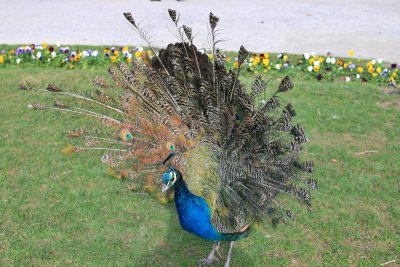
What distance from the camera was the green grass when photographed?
469 centimetres

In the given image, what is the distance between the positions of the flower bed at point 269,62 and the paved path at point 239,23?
644 mm

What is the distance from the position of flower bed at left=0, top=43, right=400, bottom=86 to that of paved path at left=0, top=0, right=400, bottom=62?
0.64 metres

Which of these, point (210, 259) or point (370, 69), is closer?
point (210, 259)

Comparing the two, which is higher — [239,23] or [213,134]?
[213,134]

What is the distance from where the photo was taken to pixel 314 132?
6.77m

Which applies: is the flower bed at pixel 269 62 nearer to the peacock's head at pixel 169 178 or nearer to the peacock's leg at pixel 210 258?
the peacock's leg at pixel 210 258

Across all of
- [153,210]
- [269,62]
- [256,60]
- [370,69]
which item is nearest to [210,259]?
[153,210]

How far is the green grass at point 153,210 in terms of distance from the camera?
15.4 ft

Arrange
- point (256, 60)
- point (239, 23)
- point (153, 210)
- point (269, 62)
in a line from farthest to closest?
point (239, 23), point (269, 62), point (256, 60), point (153, 210)

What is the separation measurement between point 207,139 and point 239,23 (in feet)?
23.3

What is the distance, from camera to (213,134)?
169 inches

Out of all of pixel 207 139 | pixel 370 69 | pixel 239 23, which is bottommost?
pixel 239 23

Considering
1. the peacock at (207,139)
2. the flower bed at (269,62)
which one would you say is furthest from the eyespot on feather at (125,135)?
the flower bed at (269,62)

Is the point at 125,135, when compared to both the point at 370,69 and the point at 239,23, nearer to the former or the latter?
the point at 370,69
